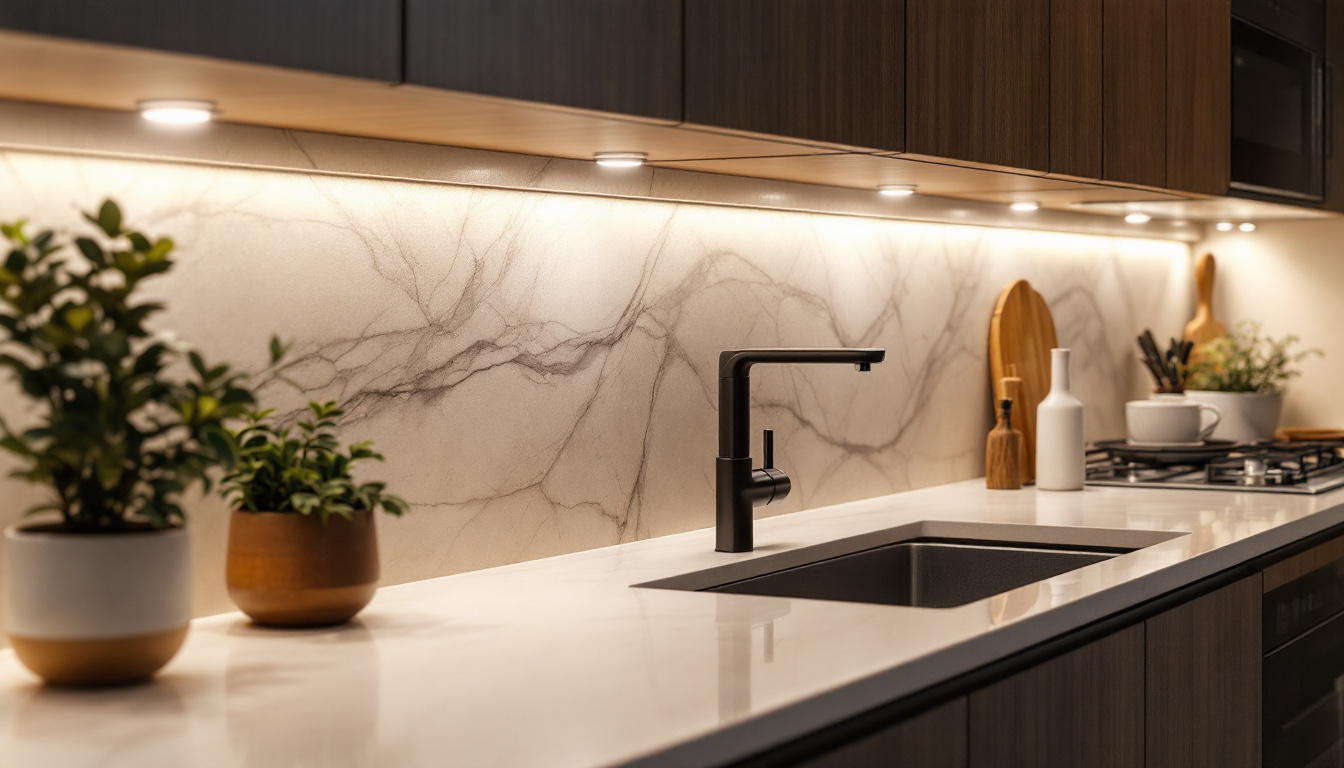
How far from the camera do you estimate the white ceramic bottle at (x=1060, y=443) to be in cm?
275

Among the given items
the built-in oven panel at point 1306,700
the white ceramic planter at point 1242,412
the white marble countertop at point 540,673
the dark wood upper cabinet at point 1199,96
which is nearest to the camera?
the white marble countertop at point 540,673

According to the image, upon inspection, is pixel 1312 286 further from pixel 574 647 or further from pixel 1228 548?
pixel 574 647

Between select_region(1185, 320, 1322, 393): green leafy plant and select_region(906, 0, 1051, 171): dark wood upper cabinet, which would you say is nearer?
select_region(906, 0, 1051, 171): dark wood upper cabinet

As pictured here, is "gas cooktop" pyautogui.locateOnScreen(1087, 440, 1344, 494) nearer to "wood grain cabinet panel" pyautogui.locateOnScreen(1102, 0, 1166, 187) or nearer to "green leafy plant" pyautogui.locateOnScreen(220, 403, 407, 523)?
"wood grain cabinet panel" pyautogui.locateOnScreen(1102, 0, 1166, 187)

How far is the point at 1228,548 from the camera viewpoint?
6.73ft

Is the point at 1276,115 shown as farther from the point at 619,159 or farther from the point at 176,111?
the point at 176,111

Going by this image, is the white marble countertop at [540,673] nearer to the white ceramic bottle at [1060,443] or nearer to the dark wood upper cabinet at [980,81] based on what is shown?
the dark wood upper cabinet at [980,81]

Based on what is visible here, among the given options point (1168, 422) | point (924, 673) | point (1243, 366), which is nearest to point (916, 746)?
point (924, 673)

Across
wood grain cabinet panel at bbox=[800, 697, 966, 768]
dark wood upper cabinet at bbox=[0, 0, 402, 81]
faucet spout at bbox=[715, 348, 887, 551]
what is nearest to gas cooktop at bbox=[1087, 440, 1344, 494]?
faucet spout at bbox=[715, 348, 887, 551]

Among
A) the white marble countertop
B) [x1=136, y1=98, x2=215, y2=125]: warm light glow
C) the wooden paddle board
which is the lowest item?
the white marble countertop

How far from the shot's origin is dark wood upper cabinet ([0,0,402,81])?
42.3 inches

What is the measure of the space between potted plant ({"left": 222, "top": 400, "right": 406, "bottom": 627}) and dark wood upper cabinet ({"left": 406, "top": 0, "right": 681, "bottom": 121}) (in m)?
0.39

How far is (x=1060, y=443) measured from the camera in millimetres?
2758

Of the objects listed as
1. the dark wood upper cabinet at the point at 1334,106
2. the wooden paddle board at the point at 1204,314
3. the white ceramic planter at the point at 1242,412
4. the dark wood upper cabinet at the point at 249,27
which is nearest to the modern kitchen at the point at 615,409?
the dark wood upper cabinet at the point at 249,27
